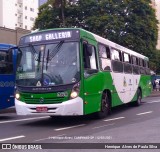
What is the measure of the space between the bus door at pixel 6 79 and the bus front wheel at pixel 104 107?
12.0 ft

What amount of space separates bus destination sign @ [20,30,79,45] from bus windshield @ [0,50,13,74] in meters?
2.07

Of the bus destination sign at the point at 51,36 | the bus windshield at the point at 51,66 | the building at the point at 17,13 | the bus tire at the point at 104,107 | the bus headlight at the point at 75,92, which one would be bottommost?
the bus tire at the point at 104,107

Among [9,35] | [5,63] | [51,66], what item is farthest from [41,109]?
[9,35]

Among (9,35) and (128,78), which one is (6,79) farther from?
(9,35)

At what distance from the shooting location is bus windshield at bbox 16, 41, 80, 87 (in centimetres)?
1151

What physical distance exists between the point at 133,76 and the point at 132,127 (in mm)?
7930

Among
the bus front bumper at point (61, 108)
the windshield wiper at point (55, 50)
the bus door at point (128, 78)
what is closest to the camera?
the bus front bumper at point (61, 108)

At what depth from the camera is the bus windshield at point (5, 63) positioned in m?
14.3

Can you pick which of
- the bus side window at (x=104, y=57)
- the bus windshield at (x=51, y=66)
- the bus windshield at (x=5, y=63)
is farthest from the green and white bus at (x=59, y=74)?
the bus windshield at (x=5, y=63)

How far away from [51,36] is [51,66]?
110 centimetres

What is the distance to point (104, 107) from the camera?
13.9 metres

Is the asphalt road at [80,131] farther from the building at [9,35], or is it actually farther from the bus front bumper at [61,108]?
the building at [9,35]

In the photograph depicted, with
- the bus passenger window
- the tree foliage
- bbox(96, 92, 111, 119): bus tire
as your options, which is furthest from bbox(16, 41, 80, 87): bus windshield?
the tree foliage

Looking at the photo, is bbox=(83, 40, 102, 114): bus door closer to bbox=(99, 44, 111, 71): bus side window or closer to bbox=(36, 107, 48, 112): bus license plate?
bbox=(99, 44, 111, 71): bus side window
